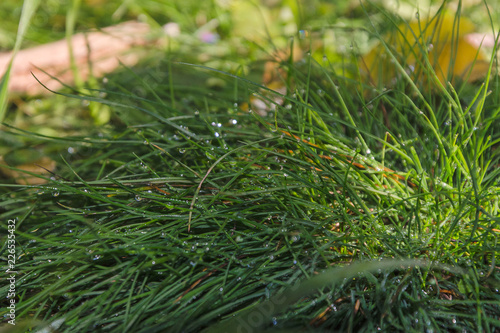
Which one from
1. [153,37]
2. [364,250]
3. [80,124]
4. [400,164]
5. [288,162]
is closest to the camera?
[364,250]

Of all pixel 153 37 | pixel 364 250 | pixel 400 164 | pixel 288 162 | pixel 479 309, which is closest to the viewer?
pixel 479 309

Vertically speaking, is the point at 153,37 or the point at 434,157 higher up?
the point at 153,37

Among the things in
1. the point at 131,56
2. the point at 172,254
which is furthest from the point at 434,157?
the point at 131,56

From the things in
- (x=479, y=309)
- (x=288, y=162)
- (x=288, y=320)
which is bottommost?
(x=479, y=309)

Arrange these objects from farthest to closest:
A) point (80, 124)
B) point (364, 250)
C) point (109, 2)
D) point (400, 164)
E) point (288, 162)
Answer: point (109, 2) → point (80, 124) → point (400, 164) → point (288, 162) → point (364, 250)

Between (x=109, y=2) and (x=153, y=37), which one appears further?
(x=109, y=2)

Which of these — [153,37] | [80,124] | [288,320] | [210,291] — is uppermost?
[153,37]

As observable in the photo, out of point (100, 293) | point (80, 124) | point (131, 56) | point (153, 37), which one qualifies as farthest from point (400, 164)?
point (131, 56)

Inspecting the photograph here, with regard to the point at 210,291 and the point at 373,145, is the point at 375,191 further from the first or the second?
the point at 210,291

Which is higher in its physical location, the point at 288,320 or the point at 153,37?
the point at 153,37

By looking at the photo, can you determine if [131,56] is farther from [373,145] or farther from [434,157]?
[434,157]
